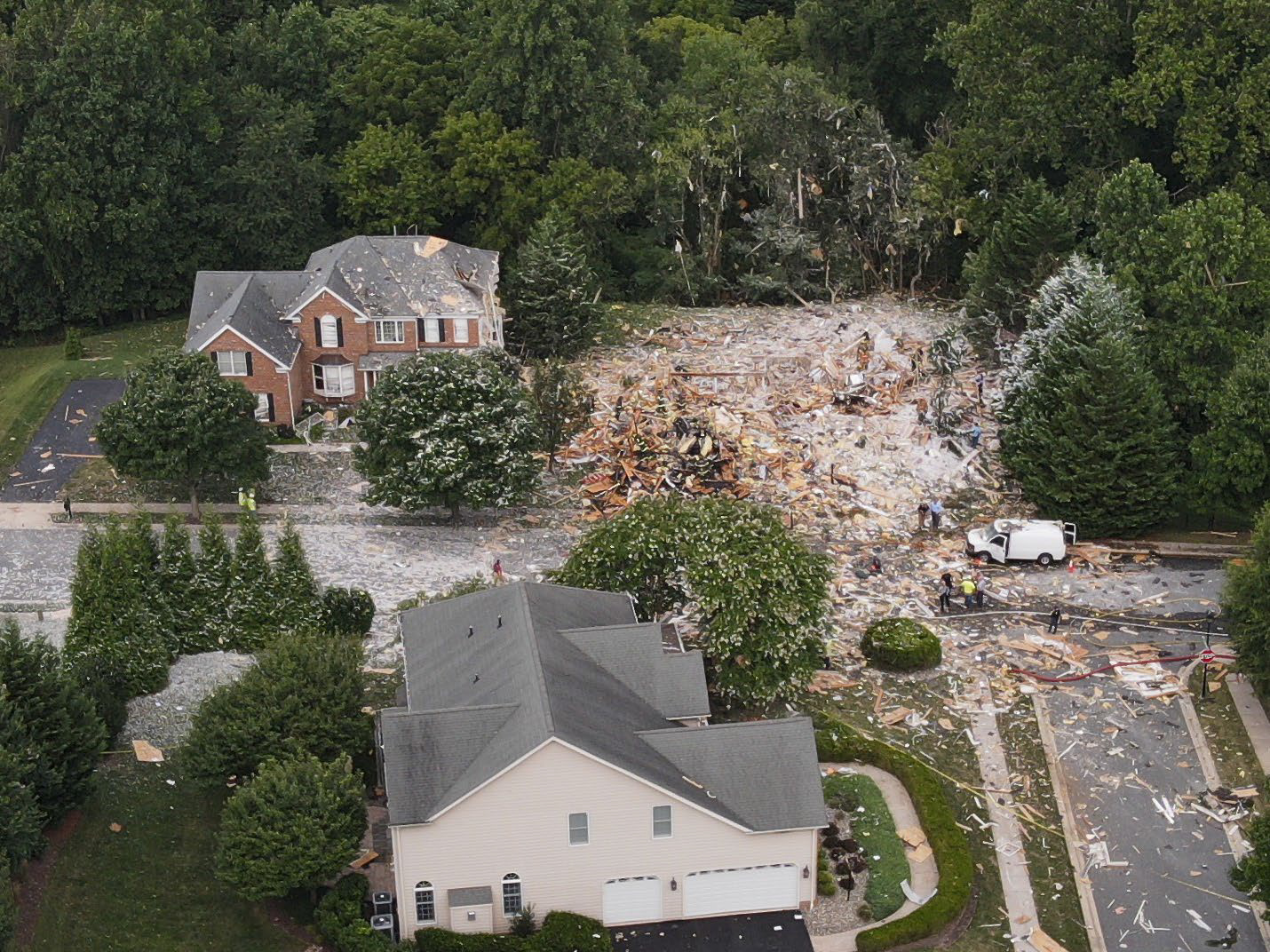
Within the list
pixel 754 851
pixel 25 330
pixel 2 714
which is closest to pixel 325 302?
pixel 25 330

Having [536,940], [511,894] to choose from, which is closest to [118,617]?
[511,894]

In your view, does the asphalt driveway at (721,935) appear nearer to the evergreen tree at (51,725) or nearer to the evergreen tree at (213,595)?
the evergreen tree at (51,725)

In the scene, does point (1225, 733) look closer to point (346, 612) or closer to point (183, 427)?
point (346, 612)

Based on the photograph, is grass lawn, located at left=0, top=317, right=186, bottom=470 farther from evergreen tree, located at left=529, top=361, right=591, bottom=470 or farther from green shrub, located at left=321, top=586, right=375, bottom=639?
green shrub, located at left=321, top=586, right=375, bottom=639

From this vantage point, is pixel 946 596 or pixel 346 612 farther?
pixel 946 596

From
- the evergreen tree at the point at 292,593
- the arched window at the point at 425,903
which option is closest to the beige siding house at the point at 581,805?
the arched window at the point at 425,903

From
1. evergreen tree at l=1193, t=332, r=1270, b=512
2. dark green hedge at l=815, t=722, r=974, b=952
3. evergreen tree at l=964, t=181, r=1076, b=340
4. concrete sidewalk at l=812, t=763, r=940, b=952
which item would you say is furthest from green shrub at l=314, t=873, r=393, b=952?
evergreen tree at l=964, t=181, r=1076, b=340
